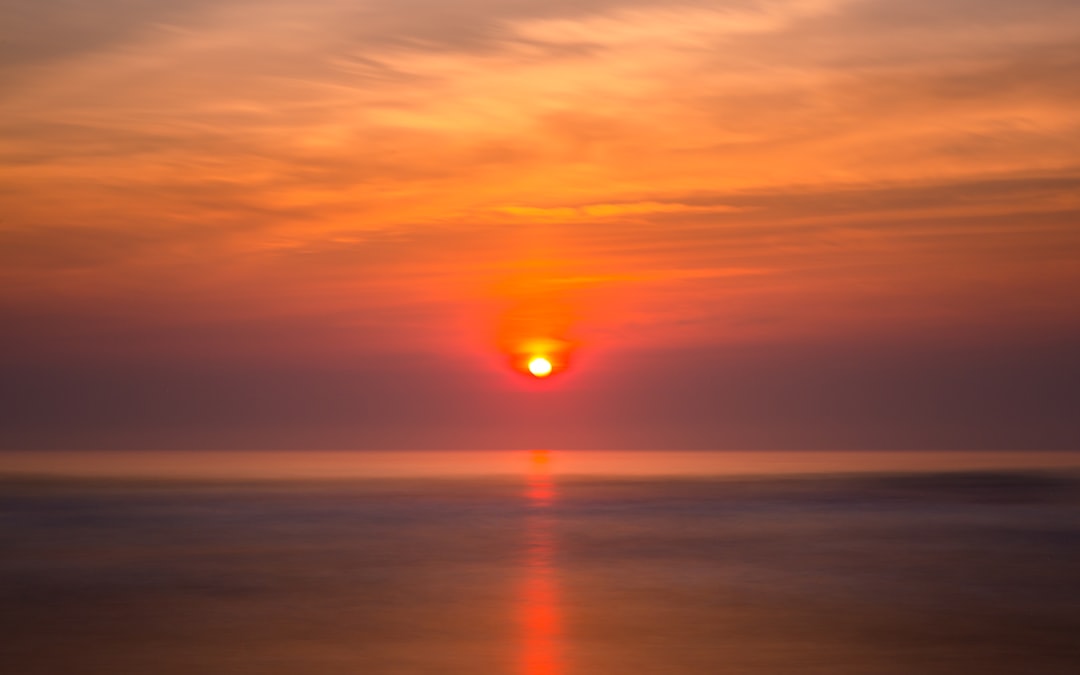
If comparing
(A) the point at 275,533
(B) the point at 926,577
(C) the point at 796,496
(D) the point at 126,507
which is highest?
(C) the point at 796,496

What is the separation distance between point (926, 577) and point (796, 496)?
37023 millimetres

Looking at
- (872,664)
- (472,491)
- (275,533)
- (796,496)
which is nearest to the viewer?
(872,664)

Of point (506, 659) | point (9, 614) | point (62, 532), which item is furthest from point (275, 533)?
point (506, 659)

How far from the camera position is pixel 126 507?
5234cm

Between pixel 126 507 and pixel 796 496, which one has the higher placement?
pixel 796 496

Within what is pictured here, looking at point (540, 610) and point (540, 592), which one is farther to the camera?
point (540, 592)

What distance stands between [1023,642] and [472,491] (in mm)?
54144

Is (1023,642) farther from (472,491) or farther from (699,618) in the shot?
(472,491)

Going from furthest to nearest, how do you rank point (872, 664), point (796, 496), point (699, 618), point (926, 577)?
1. point (796, 496)
2. point (926, 577)
3. point (699, 618)
4. point (872, 664)

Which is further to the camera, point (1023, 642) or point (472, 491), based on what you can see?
point (472, 491)

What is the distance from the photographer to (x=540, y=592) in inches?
928

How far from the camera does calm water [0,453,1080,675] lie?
55.5 feet

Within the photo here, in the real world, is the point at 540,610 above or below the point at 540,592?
below

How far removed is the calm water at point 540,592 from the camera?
55.5ft
